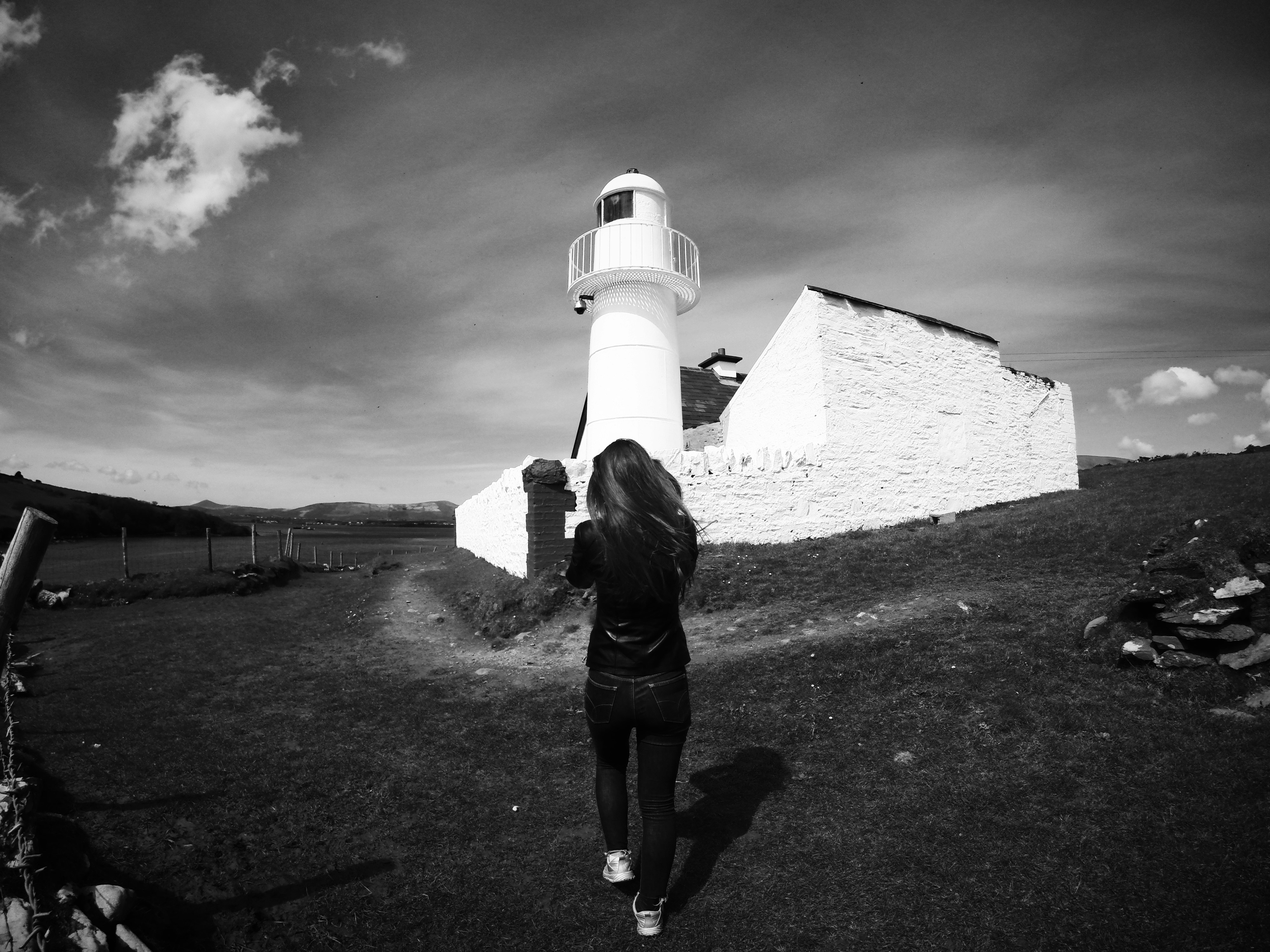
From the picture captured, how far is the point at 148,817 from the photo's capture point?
4125 millimetres

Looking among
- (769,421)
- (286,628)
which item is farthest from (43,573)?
(769,421)

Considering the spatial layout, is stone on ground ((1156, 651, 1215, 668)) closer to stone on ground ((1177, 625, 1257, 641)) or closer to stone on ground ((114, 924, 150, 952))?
stone on ground ((1177, 625, 1257, 641))

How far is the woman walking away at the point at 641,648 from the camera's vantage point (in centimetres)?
296

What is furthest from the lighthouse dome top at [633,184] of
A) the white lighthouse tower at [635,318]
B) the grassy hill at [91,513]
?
the grassy hill at [91,513]

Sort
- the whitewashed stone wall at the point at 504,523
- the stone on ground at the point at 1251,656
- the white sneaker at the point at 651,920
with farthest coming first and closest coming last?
1. the whitewashed stone wall at the point at 504,523
2. the stone on ground at the point at 1251,656
3. the white sneaker at the point at 651,920

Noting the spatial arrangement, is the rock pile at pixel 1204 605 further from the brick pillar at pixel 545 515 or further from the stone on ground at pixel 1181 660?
the brick pillar at pixel 545 515

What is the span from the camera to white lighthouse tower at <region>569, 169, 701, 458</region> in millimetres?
16672

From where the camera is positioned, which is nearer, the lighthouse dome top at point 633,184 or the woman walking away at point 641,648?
the woman walking away at point 641,648

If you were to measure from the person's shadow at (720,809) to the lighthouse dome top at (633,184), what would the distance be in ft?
52.0

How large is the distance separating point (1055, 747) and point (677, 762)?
3074 mm

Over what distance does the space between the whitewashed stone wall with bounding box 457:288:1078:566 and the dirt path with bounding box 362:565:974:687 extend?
2.35m

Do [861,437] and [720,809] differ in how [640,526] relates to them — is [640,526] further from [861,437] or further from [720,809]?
[861,437]

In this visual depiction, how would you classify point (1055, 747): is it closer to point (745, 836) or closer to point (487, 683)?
point (745, 836)

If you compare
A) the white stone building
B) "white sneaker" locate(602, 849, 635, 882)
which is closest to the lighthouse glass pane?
the white stone building
